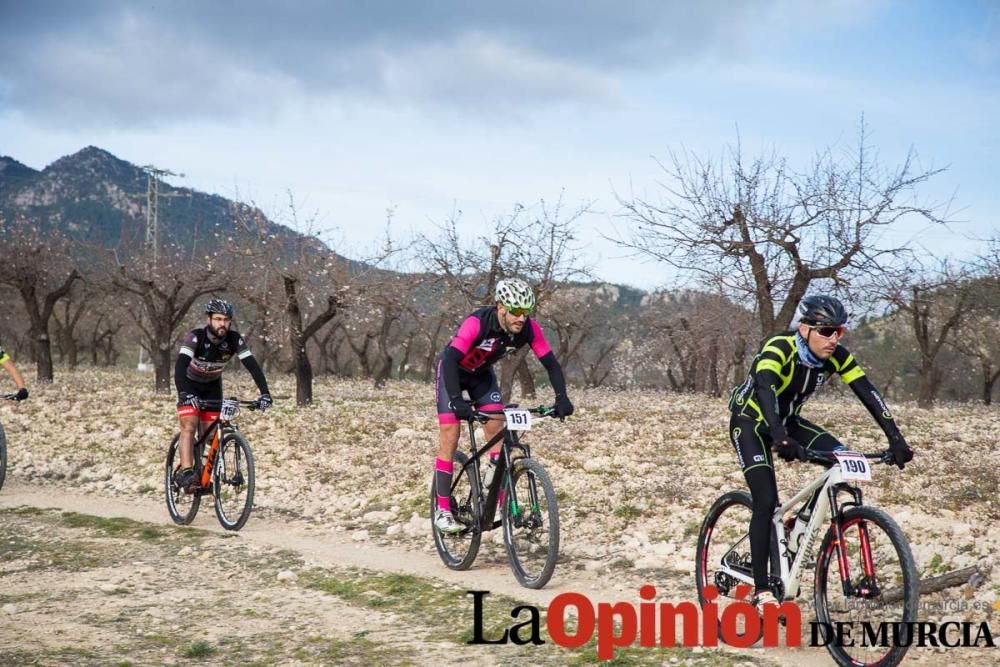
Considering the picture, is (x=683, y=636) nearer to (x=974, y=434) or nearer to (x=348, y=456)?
(x=348, y=456)

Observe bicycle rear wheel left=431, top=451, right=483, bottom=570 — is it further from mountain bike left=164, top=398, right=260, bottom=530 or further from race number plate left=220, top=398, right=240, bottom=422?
race number plate left=220, top=398, right=240, bottom=422

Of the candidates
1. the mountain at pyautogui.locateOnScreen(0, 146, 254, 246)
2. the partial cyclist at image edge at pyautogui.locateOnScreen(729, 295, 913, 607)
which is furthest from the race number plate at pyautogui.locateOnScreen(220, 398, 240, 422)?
the mountain at pyautogui.locateOnScreen(0, 146, 254, 246)

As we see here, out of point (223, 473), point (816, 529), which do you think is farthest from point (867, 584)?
point (223, 473)

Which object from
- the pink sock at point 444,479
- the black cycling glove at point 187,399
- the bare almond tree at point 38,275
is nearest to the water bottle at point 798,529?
the pink sock at point 444,479

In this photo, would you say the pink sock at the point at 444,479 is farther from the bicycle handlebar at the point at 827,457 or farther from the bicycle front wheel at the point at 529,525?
the bicycle handlebar at the point at 827,457

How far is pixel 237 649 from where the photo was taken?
5.50m

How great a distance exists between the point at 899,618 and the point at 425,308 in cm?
3458

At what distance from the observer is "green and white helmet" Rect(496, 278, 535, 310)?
7195 millimetres

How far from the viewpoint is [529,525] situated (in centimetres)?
705

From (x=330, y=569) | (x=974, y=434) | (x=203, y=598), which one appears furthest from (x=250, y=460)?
(x=974, y=434)

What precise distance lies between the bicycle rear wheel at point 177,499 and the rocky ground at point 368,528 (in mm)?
199

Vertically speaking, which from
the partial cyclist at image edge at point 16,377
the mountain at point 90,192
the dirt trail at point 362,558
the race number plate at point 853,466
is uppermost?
the mountain at point 90,192

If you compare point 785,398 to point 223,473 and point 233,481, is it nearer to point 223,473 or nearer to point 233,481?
point 233,481

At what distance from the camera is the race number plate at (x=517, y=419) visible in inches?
277
